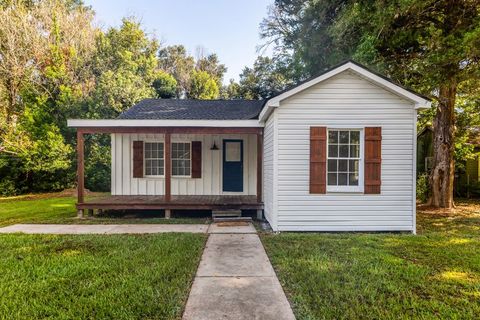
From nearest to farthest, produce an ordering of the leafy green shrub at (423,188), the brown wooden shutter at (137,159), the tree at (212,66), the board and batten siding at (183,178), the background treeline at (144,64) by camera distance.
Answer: the background treeline at (144,64)
the brown wooden shutter at (137,159)
the board and batten siding at (183,178)
the leafy green shrub at (423,188)
the tree at (212,66)

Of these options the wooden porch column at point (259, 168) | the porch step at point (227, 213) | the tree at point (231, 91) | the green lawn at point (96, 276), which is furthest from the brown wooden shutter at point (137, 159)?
the tree at point (231, 91)

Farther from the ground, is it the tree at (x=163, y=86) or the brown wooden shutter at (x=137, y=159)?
the tree at (x=163, y=86)

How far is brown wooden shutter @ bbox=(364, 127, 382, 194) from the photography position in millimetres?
6391

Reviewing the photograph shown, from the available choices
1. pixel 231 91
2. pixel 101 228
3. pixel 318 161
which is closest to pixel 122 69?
pixel 101 228

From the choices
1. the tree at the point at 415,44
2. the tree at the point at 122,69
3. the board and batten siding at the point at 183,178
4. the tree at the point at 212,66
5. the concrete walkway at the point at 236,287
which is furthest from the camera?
the tree at the point at 212,66

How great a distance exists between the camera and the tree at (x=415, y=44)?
278 inches

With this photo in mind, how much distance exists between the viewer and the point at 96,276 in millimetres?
3895

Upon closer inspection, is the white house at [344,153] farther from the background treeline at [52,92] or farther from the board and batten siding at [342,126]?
the background treeline at [52,92]

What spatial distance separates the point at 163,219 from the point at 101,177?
7325mm

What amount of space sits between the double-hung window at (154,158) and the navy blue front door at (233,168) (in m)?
2.05

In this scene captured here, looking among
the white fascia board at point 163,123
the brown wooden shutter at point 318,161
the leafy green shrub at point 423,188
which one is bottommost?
the leafy green shrub at point 423,188

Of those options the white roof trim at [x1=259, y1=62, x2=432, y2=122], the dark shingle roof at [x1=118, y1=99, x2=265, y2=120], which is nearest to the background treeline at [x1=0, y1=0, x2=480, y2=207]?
the white roof trim at [x1=259, y1=62, x2=432, y2=122]

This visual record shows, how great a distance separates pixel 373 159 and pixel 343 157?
0.62 m

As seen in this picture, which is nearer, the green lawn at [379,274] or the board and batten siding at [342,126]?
the green lawn at [379,274]
